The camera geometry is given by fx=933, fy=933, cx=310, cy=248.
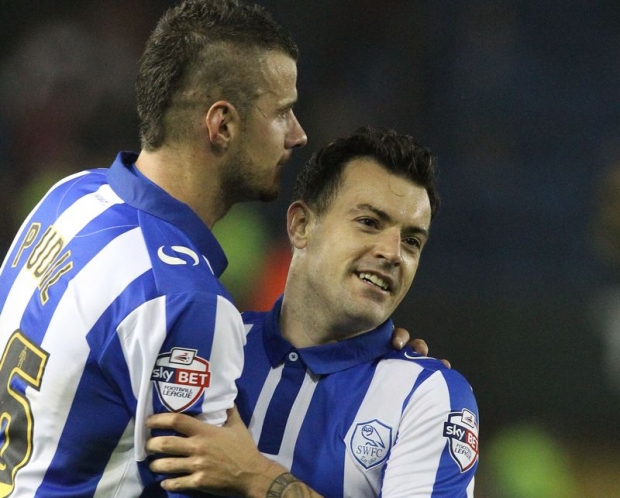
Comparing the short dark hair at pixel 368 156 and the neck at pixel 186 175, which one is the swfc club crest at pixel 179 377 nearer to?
the neck at pixel 186 175

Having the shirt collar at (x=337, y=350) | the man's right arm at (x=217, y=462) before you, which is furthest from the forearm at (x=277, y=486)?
the shirt collar at (x=337, y=350)

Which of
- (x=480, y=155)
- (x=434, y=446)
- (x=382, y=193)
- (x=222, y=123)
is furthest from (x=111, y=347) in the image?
(x=480, y=155)

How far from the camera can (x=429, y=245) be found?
427cm

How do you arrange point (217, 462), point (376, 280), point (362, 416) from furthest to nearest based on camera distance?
point (376, 280)
point (362, 416)
point (217, 462)

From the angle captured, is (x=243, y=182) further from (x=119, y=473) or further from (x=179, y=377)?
(x=119, y=473)

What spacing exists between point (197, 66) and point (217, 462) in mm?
776

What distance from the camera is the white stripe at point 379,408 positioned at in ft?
6.59

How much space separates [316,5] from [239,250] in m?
1.28

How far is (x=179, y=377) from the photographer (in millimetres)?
1602

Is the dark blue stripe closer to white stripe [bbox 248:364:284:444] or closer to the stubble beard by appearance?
white stripe [bbox 248:364:284:444]

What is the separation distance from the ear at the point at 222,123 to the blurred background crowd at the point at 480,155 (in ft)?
7.71

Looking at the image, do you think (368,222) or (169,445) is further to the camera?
(368,222)

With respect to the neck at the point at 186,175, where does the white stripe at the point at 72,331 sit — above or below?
below

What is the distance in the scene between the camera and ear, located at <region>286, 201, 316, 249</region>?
7.72ft
